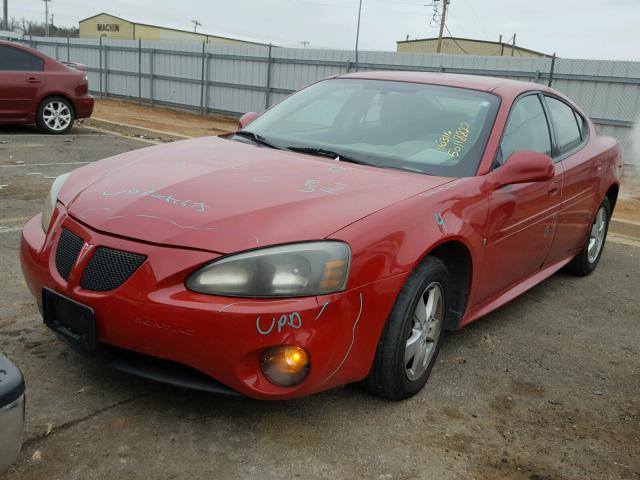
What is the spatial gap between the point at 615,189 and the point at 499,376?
285cm

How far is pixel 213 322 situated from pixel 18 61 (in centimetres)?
1060

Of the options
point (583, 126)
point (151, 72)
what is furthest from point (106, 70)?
point (583, 126)

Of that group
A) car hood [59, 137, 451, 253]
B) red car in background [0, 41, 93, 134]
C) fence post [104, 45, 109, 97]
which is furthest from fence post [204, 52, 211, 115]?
car hood [59, 137, 451, 253]

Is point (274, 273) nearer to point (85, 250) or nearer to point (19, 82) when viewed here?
point (85, 250)

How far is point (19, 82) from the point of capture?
1116 centimetres

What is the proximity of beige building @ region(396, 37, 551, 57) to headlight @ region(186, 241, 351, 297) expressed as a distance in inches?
1596

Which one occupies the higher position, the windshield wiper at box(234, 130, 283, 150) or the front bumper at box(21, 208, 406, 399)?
the windshield wiper at box(234, 130, 283, 150)

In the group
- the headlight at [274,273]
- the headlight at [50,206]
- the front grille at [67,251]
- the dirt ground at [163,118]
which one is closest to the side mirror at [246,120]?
the headlight at [50,206]

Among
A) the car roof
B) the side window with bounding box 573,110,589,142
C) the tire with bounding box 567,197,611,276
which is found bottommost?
the tire with bounding box 567,197,611,276

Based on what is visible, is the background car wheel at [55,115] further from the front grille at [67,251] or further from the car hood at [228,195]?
the front grille at [67,251]

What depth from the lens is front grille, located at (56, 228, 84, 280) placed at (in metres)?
2.60

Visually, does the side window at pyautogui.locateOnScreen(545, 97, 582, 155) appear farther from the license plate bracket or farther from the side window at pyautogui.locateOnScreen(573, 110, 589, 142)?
the license plate bracket

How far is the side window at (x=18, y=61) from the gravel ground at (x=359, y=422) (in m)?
8.54

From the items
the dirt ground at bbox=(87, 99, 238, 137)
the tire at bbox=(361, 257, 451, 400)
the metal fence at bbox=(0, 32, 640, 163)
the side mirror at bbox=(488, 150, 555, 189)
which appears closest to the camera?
the tire at bbox=(361, 257, 451, 400)
